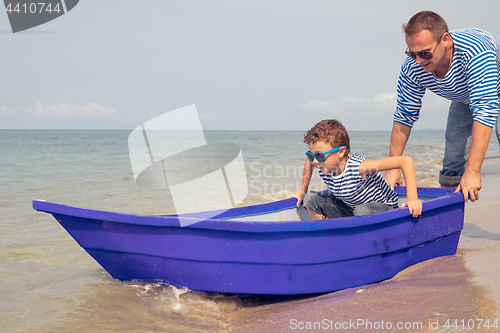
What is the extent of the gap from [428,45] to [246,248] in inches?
72.2

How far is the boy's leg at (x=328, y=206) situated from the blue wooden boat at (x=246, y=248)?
0.60m

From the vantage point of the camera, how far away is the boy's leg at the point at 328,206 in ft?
10.5

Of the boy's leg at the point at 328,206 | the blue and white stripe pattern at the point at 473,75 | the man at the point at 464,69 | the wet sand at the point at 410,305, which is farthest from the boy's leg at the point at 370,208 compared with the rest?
the blue and white stripe pattern at the point at 473,75

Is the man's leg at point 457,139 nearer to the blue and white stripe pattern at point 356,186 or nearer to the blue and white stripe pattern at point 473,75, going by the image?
the blue and white stripe pattern at point 473,75

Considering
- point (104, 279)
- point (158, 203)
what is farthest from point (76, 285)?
point (158, 203)

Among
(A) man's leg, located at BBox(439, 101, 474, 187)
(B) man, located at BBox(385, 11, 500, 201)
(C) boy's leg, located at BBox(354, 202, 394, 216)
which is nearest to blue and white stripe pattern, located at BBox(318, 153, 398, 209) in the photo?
(C) boy's leg, located at BBox(354, 202, 394, 216)

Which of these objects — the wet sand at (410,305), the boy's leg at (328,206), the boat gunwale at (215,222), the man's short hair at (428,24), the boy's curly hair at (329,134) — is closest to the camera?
the wet sand at (410,305)

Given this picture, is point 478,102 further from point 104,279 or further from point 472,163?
point 104,279

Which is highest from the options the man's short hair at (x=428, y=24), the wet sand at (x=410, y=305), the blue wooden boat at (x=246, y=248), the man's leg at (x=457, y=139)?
the man's short hair at (x=428, y=24)

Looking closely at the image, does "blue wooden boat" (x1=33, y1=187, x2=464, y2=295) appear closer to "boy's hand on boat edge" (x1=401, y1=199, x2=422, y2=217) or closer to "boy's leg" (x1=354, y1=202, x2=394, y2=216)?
"boy's hand on boat edge" (x1=401, y1=199, x2=422, y2=217)

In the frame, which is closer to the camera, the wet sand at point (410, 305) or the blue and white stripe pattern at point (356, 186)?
the wet sand at point (410, 305)

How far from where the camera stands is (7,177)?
8.14 meters

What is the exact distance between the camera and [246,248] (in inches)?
90.0

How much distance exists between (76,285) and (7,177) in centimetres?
649
